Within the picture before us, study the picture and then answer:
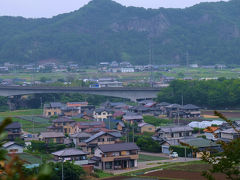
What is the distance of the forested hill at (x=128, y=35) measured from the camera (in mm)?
96750

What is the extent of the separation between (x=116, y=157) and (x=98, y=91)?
24.0m

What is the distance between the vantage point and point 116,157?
17.6 meters

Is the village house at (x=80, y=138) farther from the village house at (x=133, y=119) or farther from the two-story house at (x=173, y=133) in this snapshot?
the village house at (x=133, y=119)

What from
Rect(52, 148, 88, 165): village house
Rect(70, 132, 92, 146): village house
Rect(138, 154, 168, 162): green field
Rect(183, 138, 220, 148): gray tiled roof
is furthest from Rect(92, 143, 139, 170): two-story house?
Rect(70, 132, 92, 146): village house

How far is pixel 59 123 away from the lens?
27344 millimetres

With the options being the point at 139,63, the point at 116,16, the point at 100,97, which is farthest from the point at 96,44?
the point at 100,97

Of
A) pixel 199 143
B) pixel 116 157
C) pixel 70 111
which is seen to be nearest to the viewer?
pixel 116 157

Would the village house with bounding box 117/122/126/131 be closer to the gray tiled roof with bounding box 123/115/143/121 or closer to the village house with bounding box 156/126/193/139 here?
the gray tiled roof with bounding box 123/115/143/121

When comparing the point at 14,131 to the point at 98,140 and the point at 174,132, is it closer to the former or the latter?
the point at 98,140

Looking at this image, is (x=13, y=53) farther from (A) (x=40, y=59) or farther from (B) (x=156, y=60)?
(B) (x=156, y=60)

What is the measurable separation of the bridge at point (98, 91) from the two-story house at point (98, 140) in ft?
61.7

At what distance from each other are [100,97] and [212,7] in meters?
86.9

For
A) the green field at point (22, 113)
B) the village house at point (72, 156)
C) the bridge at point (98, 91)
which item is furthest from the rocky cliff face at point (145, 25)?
the village house at point (72, 156)

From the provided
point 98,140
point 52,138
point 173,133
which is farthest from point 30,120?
point 173,133
